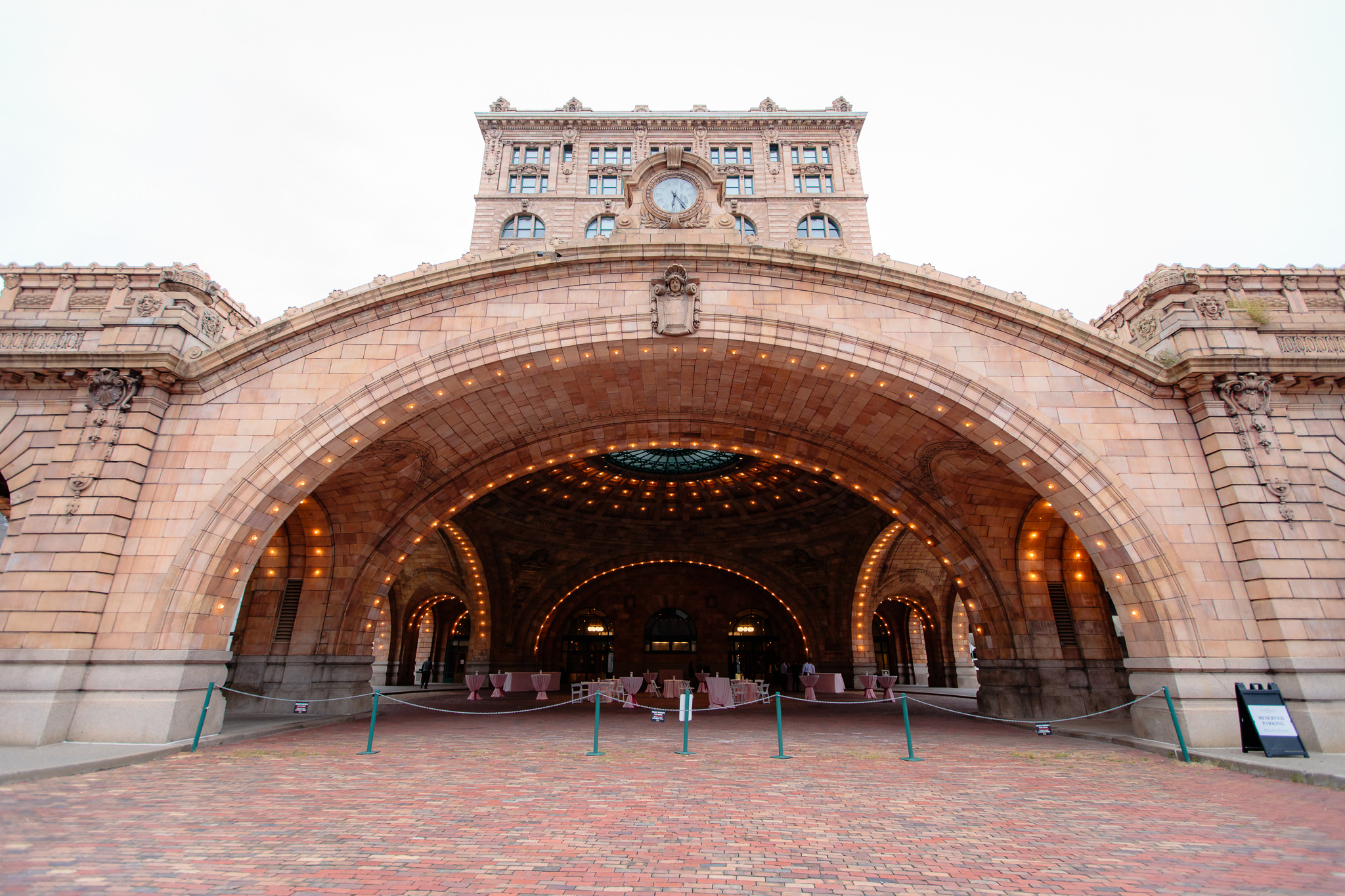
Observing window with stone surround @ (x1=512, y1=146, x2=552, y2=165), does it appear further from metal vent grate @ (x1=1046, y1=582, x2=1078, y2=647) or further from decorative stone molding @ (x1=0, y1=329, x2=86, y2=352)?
metal vent grate @ (x1=1046, y1=582, x2=1078, y2=647)

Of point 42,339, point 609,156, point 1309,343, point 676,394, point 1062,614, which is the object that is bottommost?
point 1062,614

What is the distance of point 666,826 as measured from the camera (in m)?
6.03

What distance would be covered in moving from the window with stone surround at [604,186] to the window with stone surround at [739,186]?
688 cm

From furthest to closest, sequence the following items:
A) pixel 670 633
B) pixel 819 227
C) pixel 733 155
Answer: pixel 733 155
pixel 819 227
pixel 670 633

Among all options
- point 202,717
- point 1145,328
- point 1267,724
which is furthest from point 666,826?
point 1145,328

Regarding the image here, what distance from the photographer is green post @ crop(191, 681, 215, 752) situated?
10312 mm

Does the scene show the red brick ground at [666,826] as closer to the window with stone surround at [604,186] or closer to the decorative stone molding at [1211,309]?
the decorative stone molding at [1211,309]

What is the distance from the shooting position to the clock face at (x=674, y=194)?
50.0ft

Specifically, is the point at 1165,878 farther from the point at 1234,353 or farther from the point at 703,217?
the point at 703,217

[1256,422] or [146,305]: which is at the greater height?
[146,305]

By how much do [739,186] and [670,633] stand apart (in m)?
27.9

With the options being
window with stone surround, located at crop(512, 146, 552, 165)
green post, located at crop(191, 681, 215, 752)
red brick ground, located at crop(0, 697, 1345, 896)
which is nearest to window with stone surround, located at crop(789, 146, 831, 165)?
window with stone surround, located at crop(512, 146, 552, 165)

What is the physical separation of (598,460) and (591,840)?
24.2 m

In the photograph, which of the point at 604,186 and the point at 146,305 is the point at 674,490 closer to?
the point at 604,186
